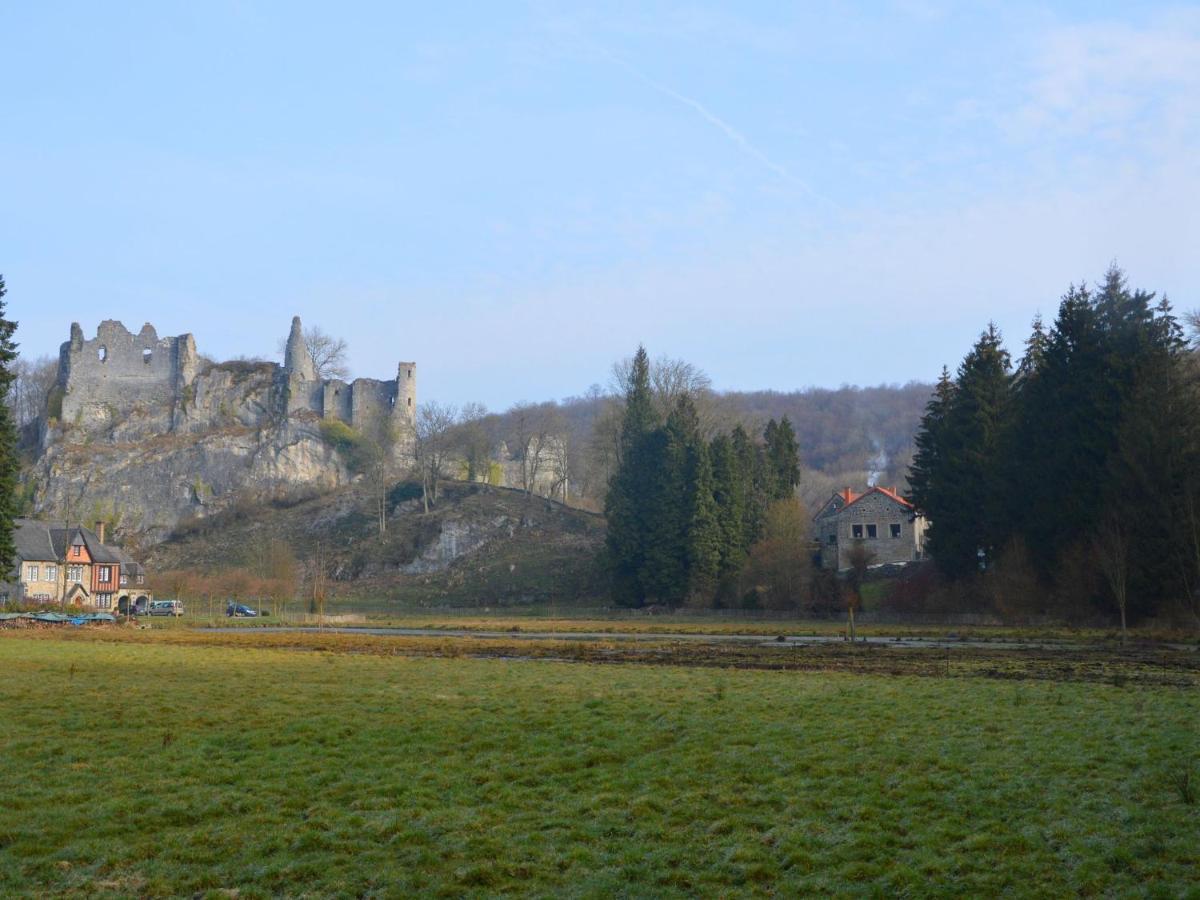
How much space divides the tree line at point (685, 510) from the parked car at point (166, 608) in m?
26.3

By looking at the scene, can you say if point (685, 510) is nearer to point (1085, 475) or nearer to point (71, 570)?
point (1085, 475)

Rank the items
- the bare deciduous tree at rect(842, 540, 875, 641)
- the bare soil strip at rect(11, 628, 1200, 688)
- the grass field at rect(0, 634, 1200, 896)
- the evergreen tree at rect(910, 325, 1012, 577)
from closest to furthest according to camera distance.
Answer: the grass field at rect(0, 634, 1200, 896) < the bare soil strip at rect(11, 628, 1200, 688) < the evergreen tree at rect(910, 325, 1012, 577) < the bare deciduous tree at rect(842, 540, 875, 641)

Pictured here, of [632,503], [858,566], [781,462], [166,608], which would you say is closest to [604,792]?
[858,566]

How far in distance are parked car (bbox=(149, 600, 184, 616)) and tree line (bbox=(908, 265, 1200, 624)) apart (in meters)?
43.0

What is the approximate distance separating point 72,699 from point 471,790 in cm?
1002

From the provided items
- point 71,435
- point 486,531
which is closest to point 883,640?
point 486,531

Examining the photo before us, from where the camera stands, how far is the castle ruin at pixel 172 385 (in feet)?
342

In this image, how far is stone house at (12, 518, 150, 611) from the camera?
68312mm

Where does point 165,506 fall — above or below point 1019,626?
above

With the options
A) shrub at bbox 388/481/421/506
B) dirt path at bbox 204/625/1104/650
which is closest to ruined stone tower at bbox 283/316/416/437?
shrub at bbox 388/481/421/506

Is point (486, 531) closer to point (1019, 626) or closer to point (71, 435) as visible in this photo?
point (71, 435)

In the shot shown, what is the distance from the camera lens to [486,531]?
90812mm

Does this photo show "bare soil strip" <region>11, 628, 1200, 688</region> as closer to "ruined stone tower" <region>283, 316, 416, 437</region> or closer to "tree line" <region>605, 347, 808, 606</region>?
"tree line" <region>605, 347, 808, 606</region>

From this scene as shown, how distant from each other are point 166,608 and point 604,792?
62.4m
